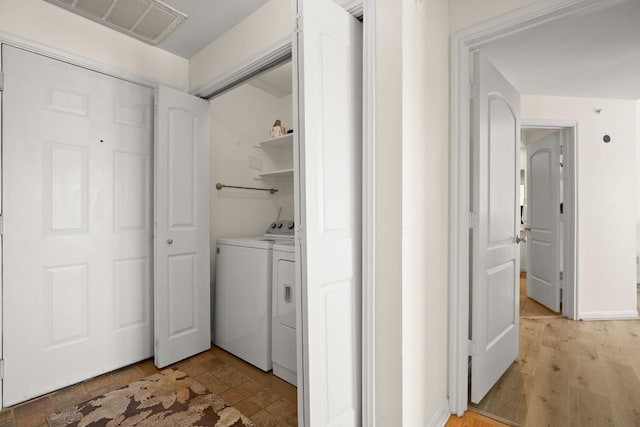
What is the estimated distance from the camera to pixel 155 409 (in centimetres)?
173

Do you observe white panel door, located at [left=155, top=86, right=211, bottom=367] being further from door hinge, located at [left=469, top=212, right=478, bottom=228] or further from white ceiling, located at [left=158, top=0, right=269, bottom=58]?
door hinge, located at [left=469, top=212, right=478, bottom=228]

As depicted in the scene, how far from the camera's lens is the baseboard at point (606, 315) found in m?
3.15

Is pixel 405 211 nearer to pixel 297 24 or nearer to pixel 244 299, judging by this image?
pixel 297 24

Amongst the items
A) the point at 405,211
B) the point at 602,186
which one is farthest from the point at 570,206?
the point at 405,211

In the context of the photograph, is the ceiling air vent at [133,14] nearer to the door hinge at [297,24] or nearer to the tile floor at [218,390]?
the door hinge at [297,24]

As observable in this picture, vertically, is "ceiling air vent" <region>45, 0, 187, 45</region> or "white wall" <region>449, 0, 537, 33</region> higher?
"ceiling air vent" <region>45, 0, 187, 45</region>

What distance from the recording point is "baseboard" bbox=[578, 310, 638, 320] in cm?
315

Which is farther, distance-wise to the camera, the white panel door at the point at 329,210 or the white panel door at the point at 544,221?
the white panel door at the point at 544,221

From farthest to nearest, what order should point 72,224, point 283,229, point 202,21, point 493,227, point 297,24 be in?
point 283,229 < point 202,21 < point 72,224 < point 493,227 < point 297,24

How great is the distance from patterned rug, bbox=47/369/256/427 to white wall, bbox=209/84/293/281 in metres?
1.02

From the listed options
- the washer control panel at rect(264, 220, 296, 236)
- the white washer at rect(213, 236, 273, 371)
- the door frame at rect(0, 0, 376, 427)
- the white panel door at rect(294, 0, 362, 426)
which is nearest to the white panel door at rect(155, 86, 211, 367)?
the white washer at rect(213, 236, 273, 371)

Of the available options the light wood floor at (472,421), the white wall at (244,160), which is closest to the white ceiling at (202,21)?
the white wall at (244,160)

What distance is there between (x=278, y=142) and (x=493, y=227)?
198 cm

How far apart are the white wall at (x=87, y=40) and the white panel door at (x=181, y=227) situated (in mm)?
332
